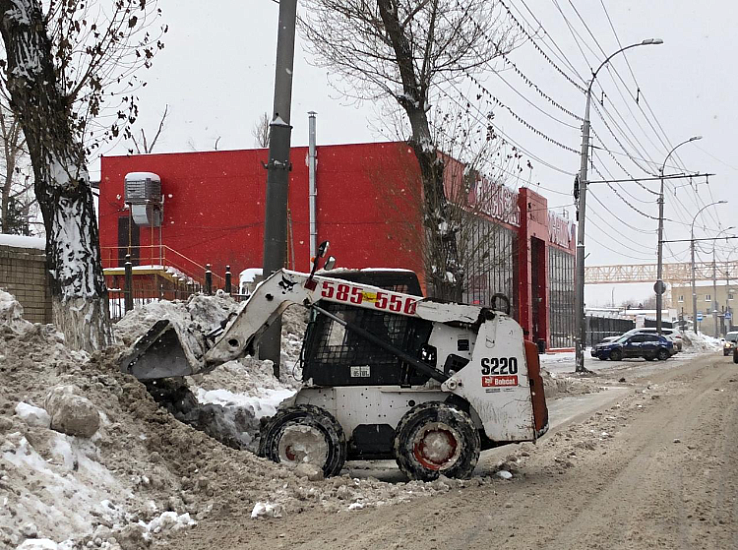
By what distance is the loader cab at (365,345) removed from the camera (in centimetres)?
985

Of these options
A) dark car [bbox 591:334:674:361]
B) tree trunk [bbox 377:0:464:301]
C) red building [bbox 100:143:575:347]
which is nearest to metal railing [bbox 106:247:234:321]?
red building [bbox 100:143:575:347]

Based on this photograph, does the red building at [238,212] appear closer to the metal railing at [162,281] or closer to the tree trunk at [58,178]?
the metal railing at [162,281]

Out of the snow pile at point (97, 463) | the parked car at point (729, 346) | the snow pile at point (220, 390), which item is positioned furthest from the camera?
the parked car at point (729, 346)

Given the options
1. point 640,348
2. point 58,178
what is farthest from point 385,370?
point 640,348

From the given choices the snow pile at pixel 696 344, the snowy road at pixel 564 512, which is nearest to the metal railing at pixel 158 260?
the snowy road at pixel 564 512

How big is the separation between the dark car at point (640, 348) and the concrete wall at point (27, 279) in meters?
33.2

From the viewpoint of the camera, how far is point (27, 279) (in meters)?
16.0

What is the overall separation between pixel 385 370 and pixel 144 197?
2859cm

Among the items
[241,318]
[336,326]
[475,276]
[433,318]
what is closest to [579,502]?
[433,318]

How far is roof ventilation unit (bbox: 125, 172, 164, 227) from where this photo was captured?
36.7 meters

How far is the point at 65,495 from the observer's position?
6941 mm

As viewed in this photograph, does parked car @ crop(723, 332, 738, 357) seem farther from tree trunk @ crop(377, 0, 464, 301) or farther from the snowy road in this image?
the snowy road

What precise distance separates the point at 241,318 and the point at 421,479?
2.57 metres

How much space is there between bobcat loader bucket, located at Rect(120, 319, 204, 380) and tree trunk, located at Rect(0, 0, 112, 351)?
4.99 ft
